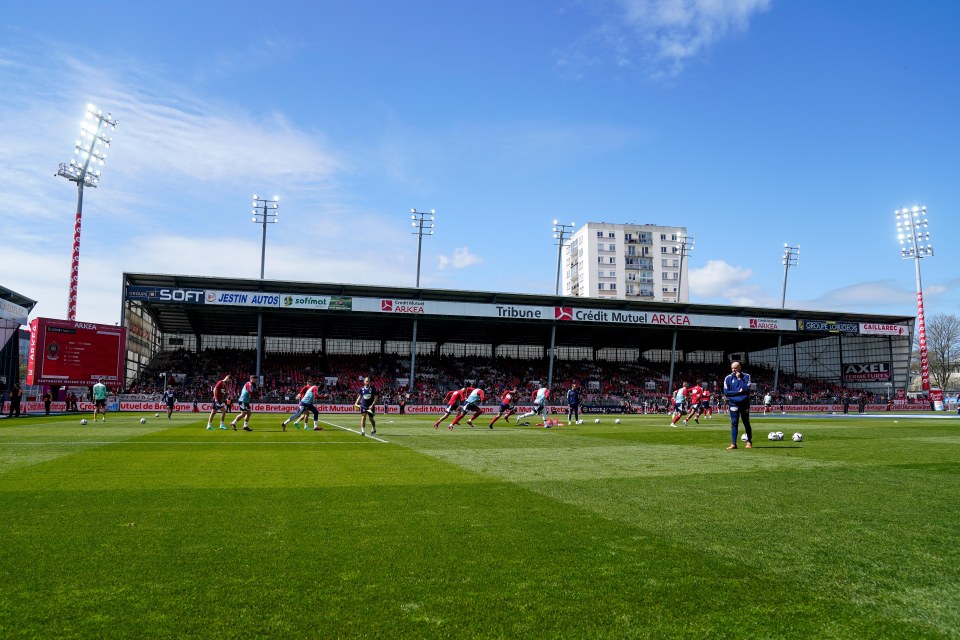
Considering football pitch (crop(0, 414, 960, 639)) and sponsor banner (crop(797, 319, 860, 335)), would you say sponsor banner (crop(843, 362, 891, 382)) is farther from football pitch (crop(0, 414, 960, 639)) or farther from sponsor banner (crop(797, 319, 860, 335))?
football pitch (crop(0, 414, 960, 639))

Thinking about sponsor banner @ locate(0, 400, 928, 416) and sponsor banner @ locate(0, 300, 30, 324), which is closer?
sponsor banner @ locate(0, 400, 928, 416)

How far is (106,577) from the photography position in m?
4.59

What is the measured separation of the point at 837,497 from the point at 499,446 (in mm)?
9377

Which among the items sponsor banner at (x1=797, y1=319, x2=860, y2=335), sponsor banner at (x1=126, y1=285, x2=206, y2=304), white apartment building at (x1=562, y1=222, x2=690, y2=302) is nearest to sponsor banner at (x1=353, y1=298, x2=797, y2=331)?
sponsor banner at (x1=797, y1=319, x2=860, y2=335)

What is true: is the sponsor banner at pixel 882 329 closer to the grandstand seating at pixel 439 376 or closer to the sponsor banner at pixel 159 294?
the grandstand seating at pixel 439 376

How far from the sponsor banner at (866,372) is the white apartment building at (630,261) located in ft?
144

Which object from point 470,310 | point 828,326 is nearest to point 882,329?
point 828,326

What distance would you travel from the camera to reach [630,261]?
114 meters

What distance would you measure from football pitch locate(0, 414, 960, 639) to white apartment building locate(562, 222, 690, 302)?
10364 cm

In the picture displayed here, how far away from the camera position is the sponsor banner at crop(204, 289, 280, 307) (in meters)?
48.1

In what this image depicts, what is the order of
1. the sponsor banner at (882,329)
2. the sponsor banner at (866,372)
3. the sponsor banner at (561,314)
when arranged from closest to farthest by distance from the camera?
the sponsor banner at (561,314) < the sponsor banner at (882,329) < the sponsor banner at (866,372)

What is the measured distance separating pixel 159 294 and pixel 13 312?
69.5 feet

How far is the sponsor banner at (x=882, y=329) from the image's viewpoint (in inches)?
2480

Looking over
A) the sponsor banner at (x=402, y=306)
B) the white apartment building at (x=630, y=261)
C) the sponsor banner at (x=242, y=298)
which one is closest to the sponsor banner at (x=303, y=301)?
the sponsor banner at (x=242, y=298)
